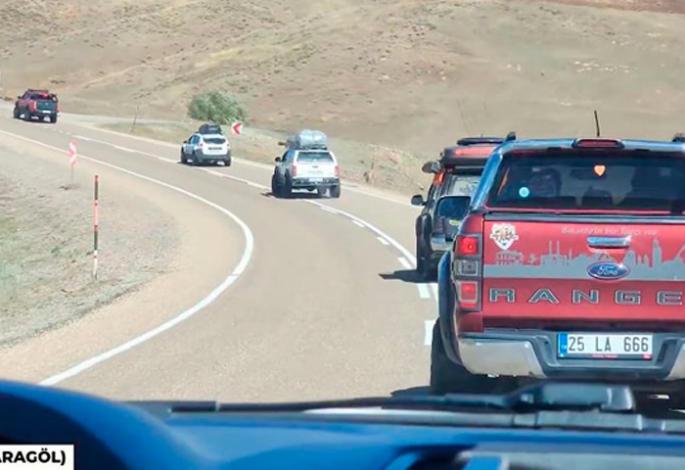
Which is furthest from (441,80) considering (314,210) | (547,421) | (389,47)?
(547,421)

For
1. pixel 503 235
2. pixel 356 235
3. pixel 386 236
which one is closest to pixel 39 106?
pixel 356 235

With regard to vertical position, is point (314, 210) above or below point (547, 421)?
below

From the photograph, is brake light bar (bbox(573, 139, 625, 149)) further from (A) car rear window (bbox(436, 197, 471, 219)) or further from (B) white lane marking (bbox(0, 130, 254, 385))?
(A) car rear window (bbox(436, 197, 471, 219))

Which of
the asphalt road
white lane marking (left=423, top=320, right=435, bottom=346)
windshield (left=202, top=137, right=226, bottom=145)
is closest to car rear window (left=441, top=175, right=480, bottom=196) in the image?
the asphalt road

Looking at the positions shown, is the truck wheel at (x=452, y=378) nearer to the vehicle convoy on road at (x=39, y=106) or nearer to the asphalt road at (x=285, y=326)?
the asphalt road at (x=285, y=326)

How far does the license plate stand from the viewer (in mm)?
8180

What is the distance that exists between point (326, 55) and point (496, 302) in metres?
98.9

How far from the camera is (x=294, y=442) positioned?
2.70 metres

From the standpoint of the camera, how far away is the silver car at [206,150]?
177 ft

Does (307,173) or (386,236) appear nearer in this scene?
(386,236)

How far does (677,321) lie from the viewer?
8211mm

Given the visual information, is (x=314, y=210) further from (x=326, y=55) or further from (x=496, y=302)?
(x=326, y=55)

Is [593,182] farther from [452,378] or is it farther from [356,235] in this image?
[356,235]

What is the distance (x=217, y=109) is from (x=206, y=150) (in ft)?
112
